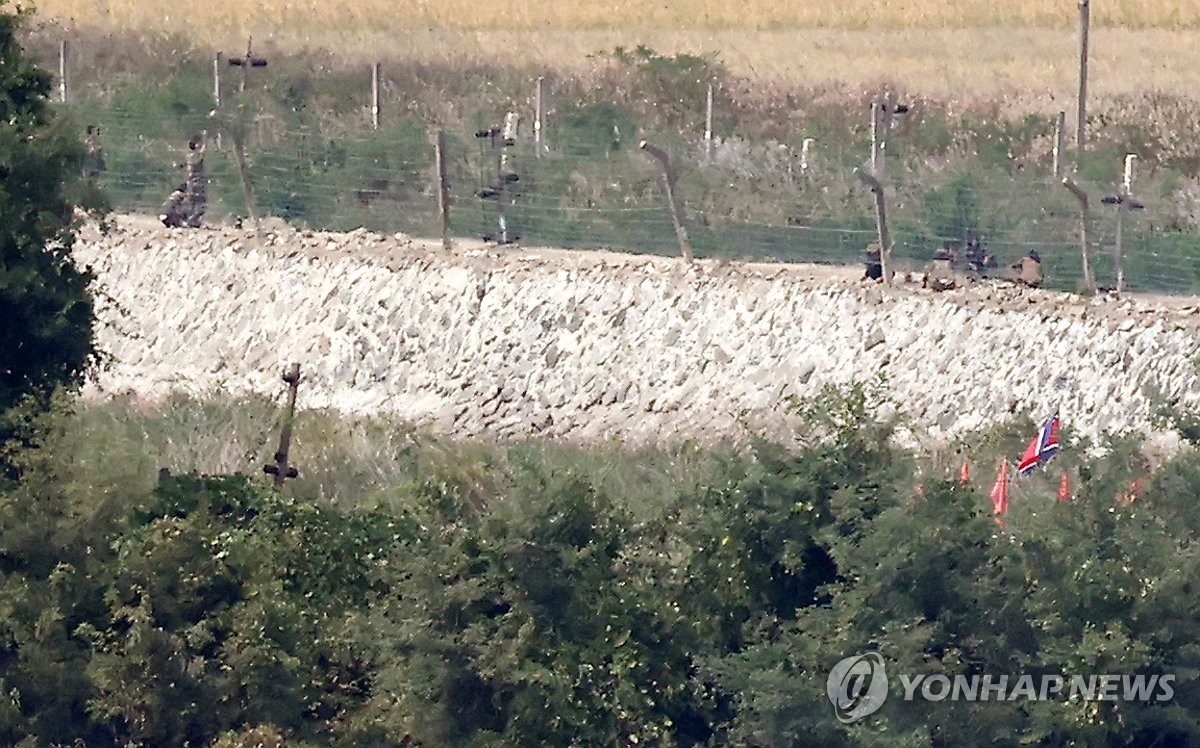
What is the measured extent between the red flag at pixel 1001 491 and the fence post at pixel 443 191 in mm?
11321

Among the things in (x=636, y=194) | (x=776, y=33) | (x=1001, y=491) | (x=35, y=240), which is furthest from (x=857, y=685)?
(x=776, y=33)

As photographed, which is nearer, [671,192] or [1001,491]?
[1001,491]

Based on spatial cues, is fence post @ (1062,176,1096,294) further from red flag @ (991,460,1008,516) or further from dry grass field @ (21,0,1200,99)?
dry grass field @ (21,0,1200,99)

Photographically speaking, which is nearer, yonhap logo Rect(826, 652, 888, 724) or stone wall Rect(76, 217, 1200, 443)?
yonhap logo Rect(826, 652, 888, 724)

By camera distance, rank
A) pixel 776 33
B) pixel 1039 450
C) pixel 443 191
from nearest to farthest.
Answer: pixel 1039 450 < pixel 443 191 < pixel 776 33

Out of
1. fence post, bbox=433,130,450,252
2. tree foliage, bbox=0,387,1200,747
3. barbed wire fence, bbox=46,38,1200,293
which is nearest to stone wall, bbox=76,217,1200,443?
fence post, bbox=433,130,450,252

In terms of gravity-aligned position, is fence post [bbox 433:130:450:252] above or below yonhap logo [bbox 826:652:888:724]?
above

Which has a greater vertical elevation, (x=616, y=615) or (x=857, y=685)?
(x=616, y=615)

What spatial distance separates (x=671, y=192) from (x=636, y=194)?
4694 mm

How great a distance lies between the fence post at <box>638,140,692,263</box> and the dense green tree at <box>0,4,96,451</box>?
403 inches

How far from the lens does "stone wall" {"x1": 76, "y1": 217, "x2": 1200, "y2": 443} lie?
22.6 meters

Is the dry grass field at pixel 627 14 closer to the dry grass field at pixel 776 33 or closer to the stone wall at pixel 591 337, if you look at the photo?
the dry grass field at pixel 776 33

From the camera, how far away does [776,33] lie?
55688 mm

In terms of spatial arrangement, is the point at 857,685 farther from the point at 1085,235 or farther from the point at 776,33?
the point at 776,33
